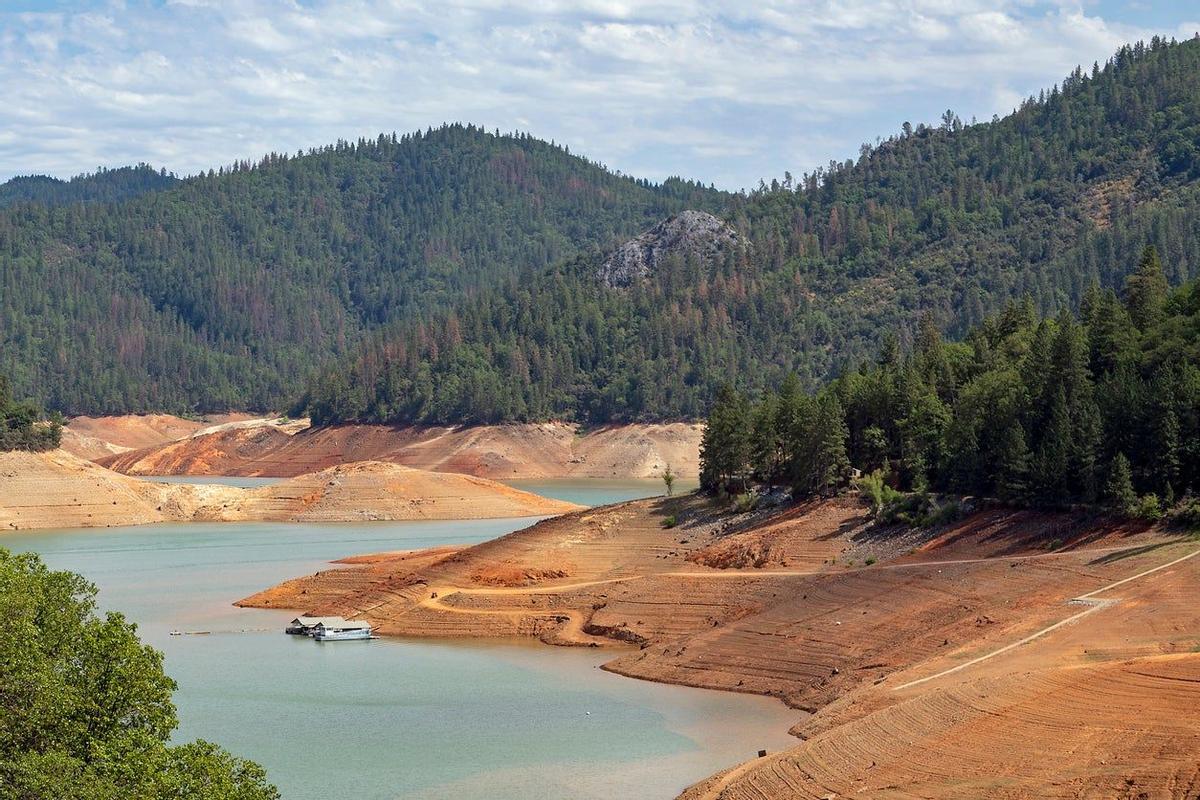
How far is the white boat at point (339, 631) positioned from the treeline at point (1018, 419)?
2601 cm

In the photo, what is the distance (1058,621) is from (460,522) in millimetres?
98324

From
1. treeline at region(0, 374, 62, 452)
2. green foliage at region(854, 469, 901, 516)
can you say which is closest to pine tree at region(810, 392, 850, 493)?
green foliage at region(854, 469, 901, 516)

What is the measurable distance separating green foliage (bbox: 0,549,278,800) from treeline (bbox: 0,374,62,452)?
112m

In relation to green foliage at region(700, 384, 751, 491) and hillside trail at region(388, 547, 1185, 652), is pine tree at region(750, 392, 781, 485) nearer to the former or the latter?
green foliage at region(700, 384, 751, 491)

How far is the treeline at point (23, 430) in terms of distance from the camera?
498ft

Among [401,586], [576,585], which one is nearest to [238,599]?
[401,586]

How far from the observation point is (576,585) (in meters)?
89.6

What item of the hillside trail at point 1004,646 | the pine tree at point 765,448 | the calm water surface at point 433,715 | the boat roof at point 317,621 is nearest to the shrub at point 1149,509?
the hillside trail at point 1004,646

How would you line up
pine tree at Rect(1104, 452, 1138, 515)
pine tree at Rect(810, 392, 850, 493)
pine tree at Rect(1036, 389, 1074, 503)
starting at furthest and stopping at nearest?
pine tree at Rect(810, 392, 850, 493) → pine tree at Rect(1036, 389, 1074, 503) → pine tree at Rect(1104, 452, 1138, 515)

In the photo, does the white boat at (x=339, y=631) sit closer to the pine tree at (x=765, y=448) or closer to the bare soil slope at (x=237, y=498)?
the pine tree at (x=765, y=448)

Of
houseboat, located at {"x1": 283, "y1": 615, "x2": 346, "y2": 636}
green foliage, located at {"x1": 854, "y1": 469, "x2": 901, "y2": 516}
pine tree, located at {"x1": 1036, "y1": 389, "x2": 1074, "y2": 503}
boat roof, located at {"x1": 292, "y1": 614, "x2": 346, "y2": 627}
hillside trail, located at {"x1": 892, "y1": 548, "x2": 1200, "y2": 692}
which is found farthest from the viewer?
green foliage, located at {"x1": 854, "y1": 469, "x2": 901, "y2": 516}

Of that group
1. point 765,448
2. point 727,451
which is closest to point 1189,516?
point 765,448

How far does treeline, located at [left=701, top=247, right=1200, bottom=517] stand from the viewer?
256 ft

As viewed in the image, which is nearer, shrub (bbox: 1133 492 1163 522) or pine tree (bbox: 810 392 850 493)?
shrub (bbox: 1133 492 1163 522)
